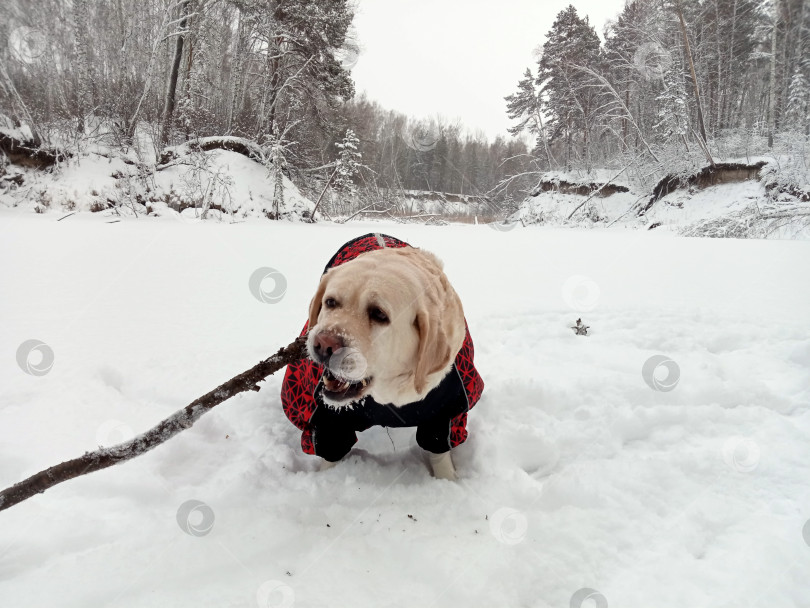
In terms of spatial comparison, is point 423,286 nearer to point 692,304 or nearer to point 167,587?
point 167,587

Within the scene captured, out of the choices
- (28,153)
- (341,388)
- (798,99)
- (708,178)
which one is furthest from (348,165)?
(798,99)

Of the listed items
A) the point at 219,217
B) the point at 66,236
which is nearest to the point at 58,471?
the point at 66,236

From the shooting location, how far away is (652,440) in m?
2.06

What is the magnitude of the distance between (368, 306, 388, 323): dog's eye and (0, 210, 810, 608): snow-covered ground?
827 millimetres

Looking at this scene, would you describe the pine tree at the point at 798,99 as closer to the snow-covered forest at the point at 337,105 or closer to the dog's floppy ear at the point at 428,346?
the snow-covered forest at the point at 337,105

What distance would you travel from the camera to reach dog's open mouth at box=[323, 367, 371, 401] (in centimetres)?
156

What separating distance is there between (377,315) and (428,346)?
275 mm

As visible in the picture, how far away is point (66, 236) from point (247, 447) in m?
5.11

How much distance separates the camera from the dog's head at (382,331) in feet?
4.73

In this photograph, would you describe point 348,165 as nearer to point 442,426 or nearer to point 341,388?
point 442,426

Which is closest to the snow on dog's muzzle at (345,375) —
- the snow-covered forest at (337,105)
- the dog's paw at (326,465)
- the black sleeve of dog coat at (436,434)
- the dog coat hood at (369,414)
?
the dog coat hood at (369,414)

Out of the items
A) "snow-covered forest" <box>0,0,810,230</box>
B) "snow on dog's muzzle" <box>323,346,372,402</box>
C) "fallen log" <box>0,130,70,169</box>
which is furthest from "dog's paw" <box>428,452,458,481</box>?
"fallen log" <box>0,130,70,169</box>

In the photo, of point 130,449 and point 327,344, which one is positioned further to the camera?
point 327,344

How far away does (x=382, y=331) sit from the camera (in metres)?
1.58
